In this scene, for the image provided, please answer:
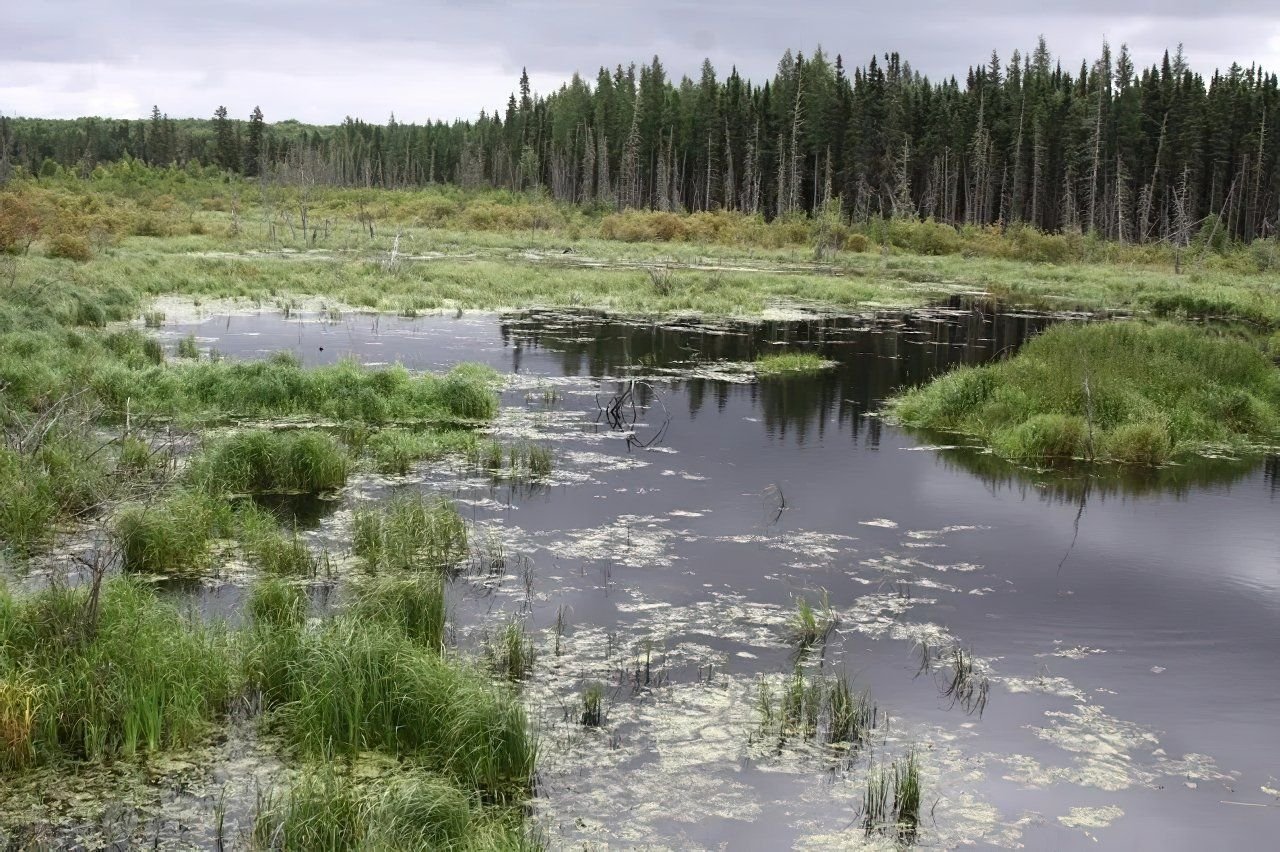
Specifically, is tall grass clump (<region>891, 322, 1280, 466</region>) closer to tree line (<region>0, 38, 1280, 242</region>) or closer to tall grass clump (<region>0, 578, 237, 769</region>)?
tall grass clump (<region>0, 578, 237, 769</region>)

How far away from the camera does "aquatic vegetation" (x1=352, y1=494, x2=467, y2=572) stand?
1216 cm

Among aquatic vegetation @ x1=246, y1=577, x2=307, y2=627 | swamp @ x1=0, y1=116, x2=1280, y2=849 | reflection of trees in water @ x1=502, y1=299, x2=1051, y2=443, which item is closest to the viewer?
swamp @ x1=0, y1=116, x2=1280, y2=849

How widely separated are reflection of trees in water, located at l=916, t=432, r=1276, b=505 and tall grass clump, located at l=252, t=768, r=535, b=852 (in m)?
11.7

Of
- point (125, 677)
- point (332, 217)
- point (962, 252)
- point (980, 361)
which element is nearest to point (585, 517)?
point (125, 677)

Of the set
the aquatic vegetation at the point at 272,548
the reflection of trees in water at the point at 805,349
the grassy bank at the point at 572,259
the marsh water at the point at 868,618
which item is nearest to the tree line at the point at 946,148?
the grassy bank at the point at 572,259

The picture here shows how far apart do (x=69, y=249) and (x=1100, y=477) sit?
3263 centimetres

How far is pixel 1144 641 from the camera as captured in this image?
36.8ft

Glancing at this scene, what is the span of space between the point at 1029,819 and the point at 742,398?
1640cm

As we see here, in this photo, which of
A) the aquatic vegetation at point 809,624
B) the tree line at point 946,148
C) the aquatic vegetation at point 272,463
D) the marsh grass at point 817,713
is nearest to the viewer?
the marsh grass at point 817,713

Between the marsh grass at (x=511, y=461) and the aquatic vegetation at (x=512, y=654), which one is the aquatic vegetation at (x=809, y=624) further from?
the marsh grass at (x=511, y=461)

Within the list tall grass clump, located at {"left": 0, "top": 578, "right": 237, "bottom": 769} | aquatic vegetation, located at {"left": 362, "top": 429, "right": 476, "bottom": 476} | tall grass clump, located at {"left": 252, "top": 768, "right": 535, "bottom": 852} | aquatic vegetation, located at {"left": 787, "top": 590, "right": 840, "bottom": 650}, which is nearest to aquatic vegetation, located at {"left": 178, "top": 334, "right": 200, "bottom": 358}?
aquatic vegetation, located at {"left": 362, "top": 429, "right": 476, "bottom": 476}

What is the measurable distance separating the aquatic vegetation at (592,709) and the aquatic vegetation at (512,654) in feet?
2.27

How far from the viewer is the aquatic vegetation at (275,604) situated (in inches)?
393

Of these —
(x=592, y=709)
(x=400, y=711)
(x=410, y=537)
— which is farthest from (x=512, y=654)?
(x=410, y=537)
